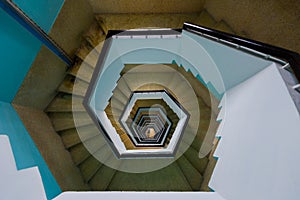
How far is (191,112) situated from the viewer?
4613 millimetres

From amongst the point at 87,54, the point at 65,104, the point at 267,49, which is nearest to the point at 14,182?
the point at 267,49

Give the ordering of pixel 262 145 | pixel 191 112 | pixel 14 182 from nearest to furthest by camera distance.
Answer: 1. pixel 262 145
2. pixel 14 182
3. pixel 191 112

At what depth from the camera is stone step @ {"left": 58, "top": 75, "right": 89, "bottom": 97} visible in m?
3.54

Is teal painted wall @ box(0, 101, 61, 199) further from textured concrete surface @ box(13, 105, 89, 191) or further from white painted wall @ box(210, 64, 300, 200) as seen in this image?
white painted wall @ box(210, 64, 300, 200)

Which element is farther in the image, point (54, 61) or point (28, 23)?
point (54, 61)

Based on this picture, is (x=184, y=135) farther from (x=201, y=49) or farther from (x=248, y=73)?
(x=248, y=73)

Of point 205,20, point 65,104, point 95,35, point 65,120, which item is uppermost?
point 95,35

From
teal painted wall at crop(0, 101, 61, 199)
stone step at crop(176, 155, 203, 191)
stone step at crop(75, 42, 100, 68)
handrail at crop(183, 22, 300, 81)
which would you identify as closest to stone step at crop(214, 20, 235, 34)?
handrail at crop(183, 22, 300, 81)

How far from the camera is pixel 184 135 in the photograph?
4082mm

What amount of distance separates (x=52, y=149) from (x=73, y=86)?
122cm

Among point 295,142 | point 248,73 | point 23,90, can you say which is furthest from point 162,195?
point 23,90

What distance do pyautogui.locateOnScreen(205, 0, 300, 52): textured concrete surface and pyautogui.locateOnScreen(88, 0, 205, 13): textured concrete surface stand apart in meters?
0.79

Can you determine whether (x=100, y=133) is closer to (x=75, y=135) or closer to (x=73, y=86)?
(x=75, y=135)

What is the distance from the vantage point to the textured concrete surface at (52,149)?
8.88ft
